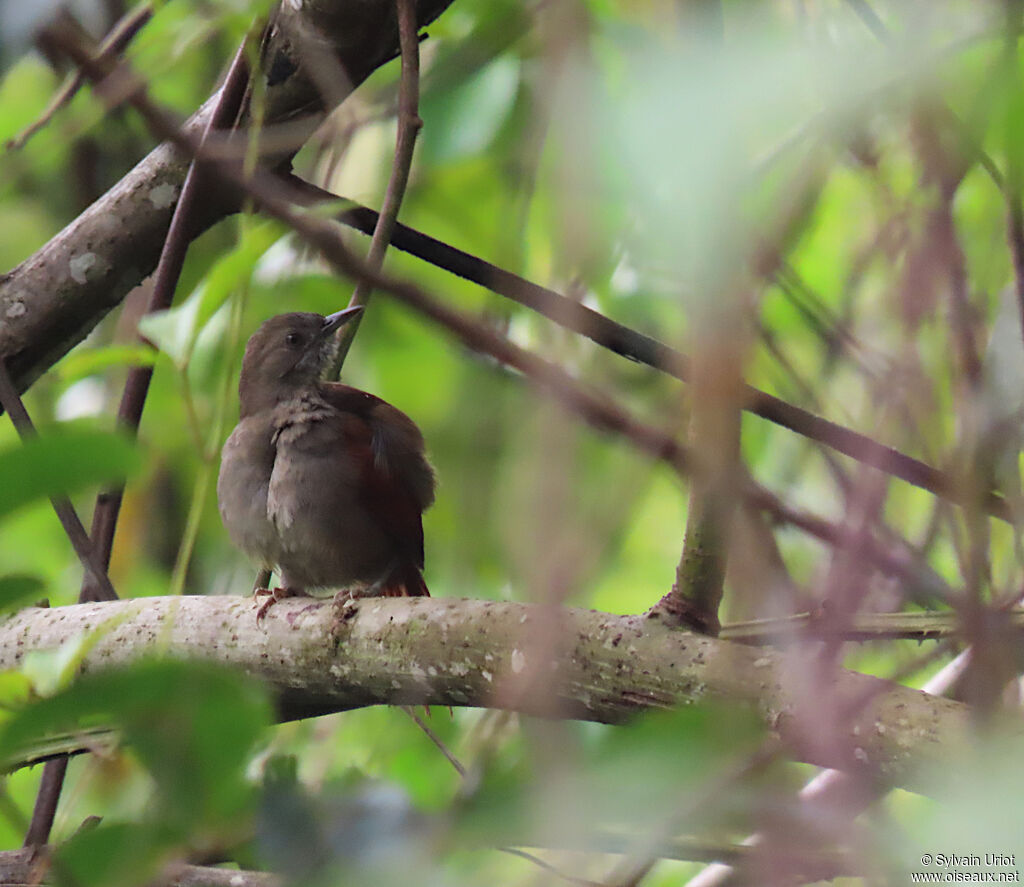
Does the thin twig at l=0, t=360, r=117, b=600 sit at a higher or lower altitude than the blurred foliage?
higher

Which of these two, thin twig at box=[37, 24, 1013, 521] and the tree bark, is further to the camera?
the tree bark

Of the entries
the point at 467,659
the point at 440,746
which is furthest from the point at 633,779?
the point at 440,746

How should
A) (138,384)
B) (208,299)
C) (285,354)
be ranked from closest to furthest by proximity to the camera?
(208,299)
(138,384)
(285,354)

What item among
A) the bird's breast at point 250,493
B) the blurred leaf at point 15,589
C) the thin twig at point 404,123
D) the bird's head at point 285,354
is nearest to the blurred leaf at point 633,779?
the blurred leaf at point 15,589

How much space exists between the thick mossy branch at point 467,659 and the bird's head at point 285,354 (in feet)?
4.43

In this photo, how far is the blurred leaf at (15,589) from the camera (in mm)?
1027

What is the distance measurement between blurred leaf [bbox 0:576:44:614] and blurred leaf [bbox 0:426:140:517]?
0.24 metres

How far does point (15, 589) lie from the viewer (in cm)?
103

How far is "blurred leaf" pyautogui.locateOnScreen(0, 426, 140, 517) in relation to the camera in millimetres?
787

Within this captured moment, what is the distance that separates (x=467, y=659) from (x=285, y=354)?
2209mm

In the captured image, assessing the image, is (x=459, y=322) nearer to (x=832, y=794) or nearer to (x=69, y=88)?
(x=832, y=794)

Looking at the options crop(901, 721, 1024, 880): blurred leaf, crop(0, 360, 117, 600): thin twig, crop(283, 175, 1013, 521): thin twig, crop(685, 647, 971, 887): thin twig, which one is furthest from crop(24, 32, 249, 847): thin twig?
crop(901, 721, 1024, 880): blurred leaf

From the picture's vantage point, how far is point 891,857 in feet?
2.13

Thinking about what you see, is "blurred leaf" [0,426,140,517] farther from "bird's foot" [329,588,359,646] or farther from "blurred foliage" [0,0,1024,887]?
"bird's foot" [329,588,359,646]
